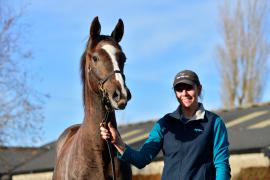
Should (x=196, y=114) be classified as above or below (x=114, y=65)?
below

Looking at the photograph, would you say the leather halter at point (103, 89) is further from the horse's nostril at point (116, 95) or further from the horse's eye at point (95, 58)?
the horse's nostril at point (116, 95)

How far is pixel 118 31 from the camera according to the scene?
591 centimetres

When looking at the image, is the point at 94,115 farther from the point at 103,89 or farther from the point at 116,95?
the point at 116,95

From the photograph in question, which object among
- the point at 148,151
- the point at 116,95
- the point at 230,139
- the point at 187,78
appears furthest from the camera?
the point at 230,139

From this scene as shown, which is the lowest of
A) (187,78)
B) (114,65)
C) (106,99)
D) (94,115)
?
(94,115)

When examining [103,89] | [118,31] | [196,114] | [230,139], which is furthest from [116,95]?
[230,139]

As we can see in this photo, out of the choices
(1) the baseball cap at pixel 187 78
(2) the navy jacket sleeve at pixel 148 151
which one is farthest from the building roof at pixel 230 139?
(1) the baseball cap at pixel 187 78

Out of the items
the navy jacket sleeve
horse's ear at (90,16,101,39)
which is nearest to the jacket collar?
the navy jacket sleeve

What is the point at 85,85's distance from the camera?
5.82 metres

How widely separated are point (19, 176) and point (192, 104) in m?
17.1

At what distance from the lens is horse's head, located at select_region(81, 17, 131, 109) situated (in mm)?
4898

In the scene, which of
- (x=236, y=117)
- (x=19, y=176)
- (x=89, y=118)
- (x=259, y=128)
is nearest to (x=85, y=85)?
(x=89, y=118)

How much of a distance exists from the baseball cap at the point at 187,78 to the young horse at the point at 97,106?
912 millimetres

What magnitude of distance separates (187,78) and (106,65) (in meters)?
1.29
